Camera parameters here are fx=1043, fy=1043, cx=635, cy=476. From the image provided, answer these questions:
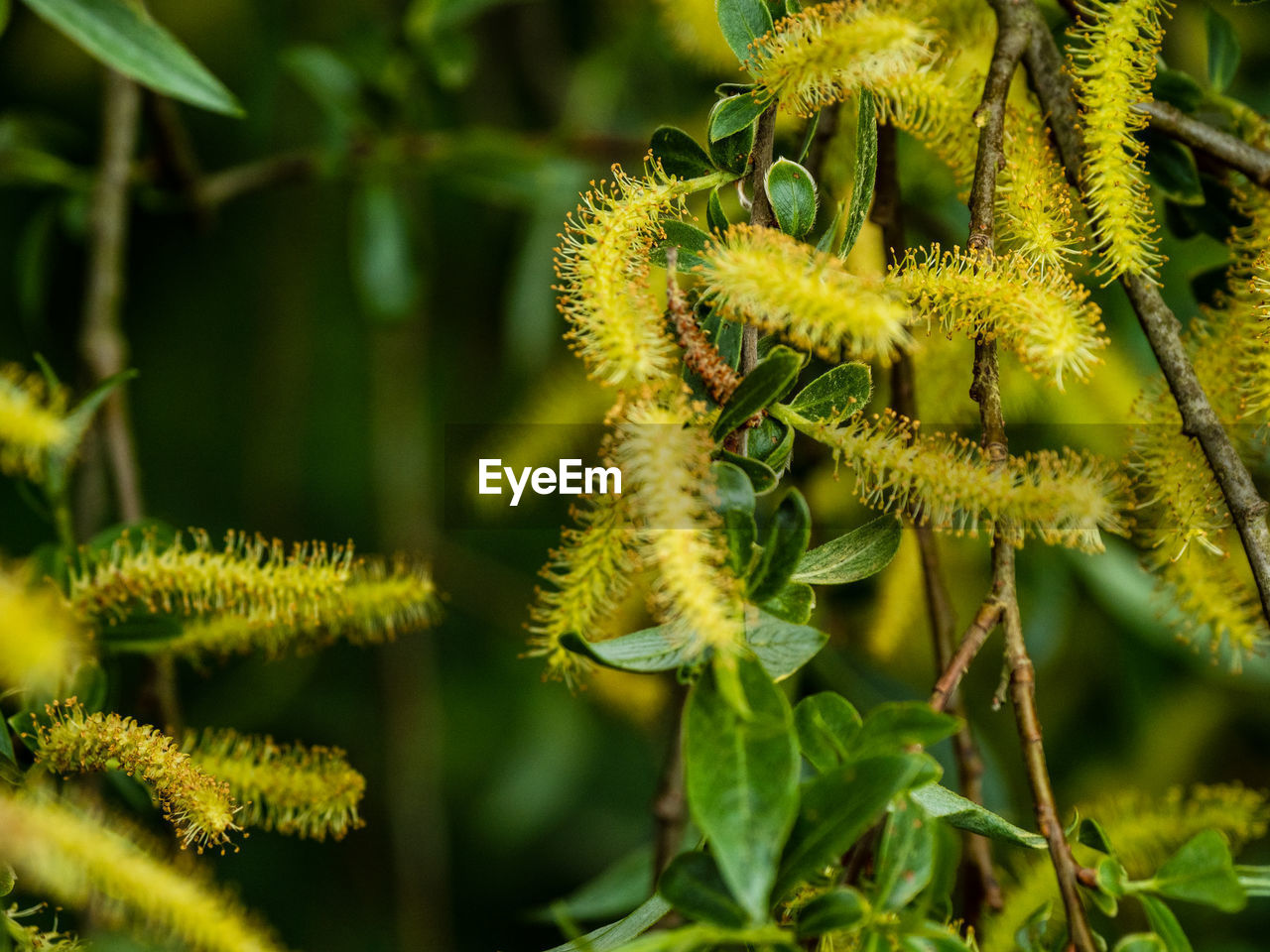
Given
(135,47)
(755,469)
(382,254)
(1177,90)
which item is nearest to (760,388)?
(755,469)

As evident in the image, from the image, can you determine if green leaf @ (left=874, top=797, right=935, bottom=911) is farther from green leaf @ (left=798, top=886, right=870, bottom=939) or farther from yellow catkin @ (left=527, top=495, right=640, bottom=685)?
yellow catkin @ (left=527, top=495, right=640, bottom=685)

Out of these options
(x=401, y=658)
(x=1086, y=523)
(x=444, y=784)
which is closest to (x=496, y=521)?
(x=401, y=658)

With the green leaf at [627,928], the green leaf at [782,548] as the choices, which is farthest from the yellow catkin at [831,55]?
the green leaf at [627,928]

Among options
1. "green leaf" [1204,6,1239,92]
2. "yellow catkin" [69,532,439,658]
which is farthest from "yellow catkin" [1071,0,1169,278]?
"yellow catkin" [69,532,439,658]

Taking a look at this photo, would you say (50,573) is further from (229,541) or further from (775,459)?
(775,459)

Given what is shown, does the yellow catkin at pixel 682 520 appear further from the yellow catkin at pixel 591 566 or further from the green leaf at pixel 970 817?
the green leaf at pixel 970 817

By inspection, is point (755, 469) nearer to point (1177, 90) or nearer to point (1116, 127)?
point (1116, 127)
